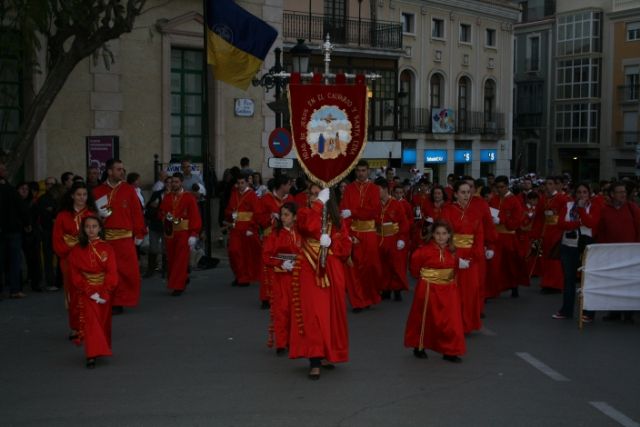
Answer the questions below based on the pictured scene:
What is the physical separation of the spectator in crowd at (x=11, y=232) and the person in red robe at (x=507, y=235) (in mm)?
7026

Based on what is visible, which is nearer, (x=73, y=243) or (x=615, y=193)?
(x=73, y=243)

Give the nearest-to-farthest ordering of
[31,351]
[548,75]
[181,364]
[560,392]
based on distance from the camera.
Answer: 1. [560,392]
2. [181,364]
3. [31,351]
4. [548,75]

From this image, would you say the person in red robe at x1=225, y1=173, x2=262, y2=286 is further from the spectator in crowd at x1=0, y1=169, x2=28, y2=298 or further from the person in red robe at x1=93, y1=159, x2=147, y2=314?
the spectator in crowd at x1=0, y1=169, x2=28, y2=298

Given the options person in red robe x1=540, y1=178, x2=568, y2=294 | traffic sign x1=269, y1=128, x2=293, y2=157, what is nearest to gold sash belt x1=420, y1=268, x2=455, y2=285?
person in red robe x1=540, y1=178, x2=568, y2=294

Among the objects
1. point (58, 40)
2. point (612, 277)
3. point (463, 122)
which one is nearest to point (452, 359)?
point (612, 277)

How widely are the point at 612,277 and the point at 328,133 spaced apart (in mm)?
4691

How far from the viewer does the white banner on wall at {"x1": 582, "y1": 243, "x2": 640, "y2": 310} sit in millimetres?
11305

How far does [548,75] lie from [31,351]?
4798 centimetres

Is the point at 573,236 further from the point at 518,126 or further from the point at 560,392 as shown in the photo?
the point at 518,126

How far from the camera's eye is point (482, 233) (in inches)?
420

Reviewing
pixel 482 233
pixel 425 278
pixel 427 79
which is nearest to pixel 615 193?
pixel 482 233

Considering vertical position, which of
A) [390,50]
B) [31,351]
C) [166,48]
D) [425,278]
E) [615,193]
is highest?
[390,50]

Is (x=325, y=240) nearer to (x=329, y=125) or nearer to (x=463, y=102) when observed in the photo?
(x=329, y=125)

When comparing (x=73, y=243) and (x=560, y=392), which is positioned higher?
(x=73, y=243)
